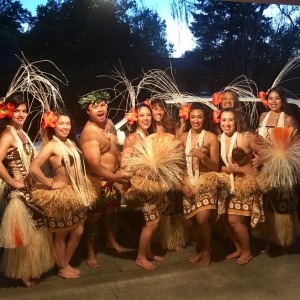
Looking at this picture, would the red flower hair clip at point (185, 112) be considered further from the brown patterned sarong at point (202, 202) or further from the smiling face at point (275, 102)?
the smiling face at point (275, 102)

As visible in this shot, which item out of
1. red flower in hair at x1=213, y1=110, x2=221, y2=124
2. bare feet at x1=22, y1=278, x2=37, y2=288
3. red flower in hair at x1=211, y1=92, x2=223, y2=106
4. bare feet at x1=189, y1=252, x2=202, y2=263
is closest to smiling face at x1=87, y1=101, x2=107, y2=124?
red flower in hair at x1=213, y1=110, x2=221, y2=124

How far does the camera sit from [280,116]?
4594mm

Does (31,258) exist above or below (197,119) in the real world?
below

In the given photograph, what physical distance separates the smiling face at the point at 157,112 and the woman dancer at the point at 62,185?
40.8 inches

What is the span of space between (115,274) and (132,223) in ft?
5.12

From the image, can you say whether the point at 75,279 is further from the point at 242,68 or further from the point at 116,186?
the point at 242,68

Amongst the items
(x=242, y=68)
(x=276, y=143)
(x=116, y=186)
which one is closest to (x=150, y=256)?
(x=116, y=186)

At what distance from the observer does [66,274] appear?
3.89 meters

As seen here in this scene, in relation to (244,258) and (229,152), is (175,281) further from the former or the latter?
(229,152)

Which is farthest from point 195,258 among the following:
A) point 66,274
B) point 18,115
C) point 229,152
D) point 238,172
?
point 18,115

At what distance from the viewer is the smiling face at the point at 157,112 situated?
4.47 m

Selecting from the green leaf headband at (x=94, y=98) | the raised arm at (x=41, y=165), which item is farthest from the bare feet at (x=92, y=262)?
the green leaf headband at (x=94, y=98)

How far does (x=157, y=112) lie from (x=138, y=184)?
100 cm

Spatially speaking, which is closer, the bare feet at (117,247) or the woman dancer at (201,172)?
the woman dancer at (201,172)
